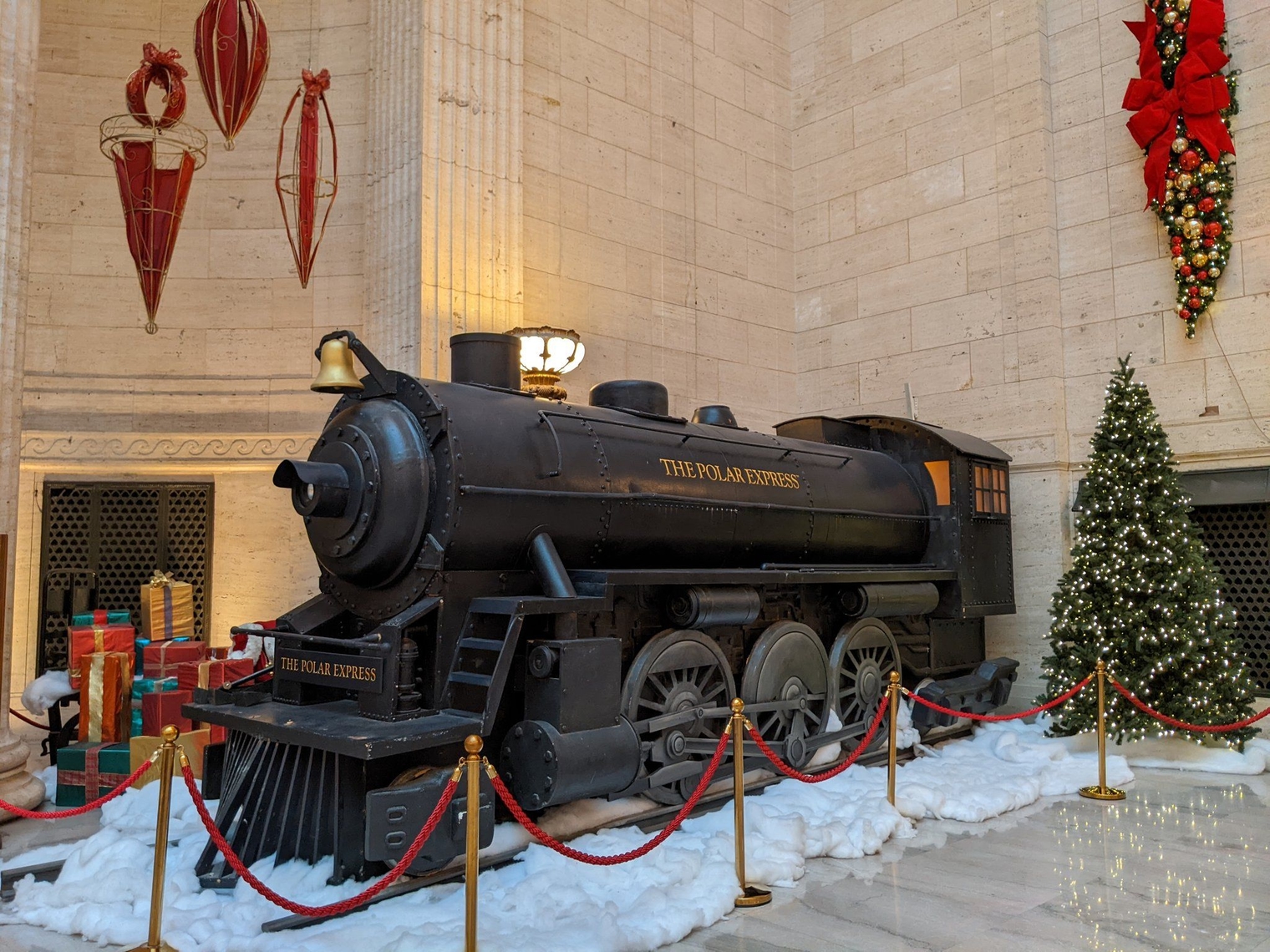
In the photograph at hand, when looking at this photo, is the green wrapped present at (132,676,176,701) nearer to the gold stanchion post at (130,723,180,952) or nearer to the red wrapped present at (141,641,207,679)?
the red wrapped present at (141,641,207,679)

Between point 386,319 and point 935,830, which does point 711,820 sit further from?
point 386,319

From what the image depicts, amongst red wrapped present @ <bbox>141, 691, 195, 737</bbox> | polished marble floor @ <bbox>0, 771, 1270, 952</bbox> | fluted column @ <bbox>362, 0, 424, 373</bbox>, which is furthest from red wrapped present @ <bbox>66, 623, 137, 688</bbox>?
fluted column @ <bbox>362, 0, 424, 373</bbox>

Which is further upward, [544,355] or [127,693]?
[544,355]

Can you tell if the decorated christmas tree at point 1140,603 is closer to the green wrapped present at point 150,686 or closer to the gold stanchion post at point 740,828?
the gold stanchion post at point 740,828

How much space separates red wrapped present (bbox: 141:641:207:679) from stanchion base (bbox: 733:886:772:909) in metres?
4.93

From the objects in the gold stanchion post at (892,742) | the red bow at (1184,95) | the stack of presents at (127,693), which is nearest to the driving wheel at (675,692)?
the gold stanchion post at (892,742)

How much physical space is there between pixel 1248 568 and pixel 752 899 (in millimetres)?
7022

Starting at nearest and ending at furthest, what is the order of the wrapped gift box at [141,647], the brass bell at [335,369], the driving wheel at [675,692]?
the brass bell at [335,369] → the driving wheel at [675,692] → the wrapped gift box at [141,647]

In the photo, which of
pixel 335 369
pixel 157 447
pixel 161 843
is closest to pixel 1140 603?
pixel 335 369

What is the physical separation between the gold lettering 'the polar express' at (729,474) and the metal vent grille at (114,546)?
6.08m

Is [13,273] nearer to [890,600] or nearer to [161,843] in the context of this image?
[161,843]

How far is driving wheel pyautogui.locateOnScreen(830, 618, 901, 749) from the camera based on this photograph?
7812 mm

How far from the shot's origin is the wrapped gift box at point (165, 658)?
764 centimetres

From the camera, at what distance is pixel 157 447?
407 inches
